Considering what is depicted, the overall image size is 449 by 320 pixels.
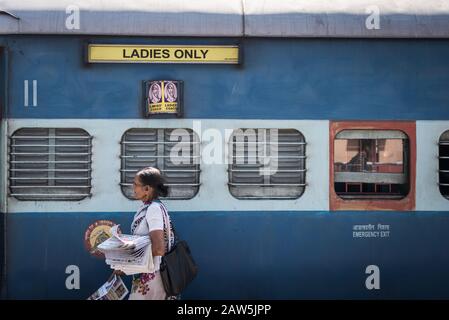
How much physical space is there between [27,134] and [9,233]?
0.78m

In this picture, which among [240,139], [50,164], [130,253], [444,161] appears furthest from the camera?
[444,161]

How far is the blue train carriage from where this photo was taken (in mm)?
5680

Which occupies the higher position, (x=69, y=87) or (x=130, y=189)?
(x=69, y=87)

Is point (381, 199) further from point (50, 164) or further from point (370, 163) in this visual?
point (50, 164)

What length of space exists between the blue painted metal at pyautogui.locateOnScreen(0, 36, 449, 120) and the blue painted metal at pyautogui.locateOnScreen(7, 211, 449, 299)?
2.71ft

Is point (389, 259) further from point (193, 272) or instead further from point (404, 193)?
point (193, 272)

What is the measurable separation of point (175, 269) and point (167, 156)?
1.16m

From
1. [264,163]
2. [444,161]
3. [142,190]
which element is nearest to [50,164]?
[142,190]

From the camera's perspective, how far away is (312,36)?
5.77 m

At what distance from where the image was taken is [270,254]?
579 centimetres

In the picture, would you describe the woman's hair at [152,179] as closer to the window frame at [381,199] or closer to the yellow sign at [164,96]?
the yellow sign at [164,96]

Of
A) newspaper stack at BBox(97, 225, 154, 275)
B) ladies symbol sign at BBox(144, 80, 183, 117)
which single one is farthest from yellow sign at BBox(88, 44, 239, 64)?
newspaper stack at BBox(97, 225, 154, 275)

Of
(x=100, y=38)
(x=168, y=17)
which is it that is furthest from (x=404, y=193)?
(x=100, y=38)
